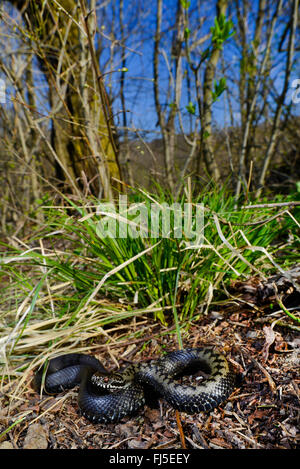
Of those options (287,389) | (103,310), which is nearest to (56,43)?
(103,310)

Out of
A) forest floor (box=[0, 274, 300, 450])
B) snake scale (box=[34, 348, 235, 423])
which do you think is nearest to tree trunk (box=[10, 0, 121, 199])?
snake scale (box=[34, 348, 235, 423])

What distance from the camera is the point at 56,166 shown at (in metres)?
5.08

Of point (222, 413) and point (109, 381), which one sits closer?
point (222, 413)

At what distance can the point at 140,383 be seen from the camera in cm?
187

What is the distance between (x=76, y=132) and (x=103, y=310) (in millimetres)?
2604

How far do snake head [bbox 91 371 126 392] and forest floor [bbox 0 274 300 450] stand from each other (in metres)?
0.18

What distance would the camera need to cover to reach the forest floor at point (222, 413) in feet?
4.62

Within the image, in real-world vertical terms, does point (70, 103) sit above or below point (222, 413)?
above

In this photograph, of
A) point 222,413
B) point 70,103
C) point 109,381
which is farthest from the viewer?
point 70,103

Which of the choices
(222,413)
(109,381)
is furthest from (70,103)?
(222,413)

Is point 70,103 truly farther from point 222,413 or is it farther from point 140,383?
point 222,413

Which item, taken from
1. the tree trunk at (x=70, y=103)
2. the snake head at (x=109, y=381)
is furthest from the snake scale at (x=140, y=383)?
the tree trunk at (x=70, y=103)

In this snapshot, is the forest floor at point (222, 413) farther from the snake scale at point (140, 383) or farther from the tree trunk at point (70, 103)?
the tree trunk at point (70, 103)

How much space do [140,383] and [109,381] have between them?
0.19 meters
